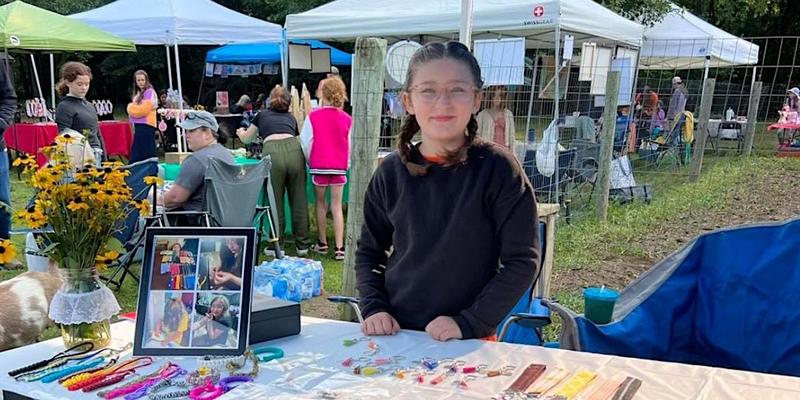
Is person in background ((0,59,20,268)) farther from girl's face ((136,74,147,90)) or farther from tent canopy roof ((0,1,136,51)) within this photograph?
girl's face ((136,74,147,90))

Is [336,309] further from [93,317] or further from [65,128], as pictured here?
[65,128]

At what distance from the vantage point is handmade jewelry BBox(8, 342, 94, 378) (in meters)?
1.55

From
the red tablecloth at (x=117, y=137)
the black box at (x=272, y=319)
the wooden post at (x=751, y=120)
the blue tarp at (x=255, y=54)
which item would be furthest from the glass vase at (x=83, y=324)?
the blue tarp at (x=255, y=54)

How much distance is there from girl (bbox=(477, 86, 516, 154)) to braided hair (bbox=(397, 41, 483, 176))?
162 inches

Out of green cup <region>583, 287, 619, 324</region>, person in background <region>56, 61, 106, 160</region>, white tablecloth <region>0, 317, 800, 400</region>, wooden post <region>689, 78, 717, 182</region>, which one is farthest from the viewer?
wooden post <region>689, 78, 717, 182</region>

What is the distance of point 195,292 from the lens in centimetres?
161

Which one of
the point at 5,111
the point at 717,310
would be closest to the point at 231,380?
the point at 717,310

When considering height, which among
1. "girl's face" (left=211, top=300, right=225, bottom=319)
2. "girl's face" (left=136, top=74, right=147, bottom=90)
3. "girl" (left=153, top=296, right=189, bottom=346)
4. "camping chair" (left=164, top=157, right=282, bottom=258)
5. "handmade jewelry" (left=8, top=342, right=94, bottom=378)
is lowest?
"camping chair" (left=164, top=157, right=282, bottom=258)

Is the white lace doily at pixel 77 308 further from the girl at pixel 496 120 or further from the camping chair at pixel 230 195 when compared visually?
the girl at pixel 496 120

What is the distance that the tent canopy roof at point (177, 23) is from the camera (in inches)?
369

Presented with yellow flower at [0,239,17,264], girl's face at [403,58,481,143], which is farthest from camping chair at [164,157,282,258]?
girl's face at [403,58,481,143]

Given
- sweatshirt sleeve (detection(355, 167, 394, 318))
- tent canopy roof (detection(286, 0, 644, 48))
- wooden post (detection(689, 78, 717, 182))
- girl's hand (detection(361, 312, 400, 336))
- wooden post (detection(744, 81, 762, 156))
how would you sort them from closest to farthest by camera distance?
girl's hand (detection(361, 312, 400, 336)) < sweatshirt sleeve (detection(355, 167, 394, 318)) < tent canopy roof (detection(286, 0, 644, 48)) < wooden post (detection(689, 78, 717, 182)) < wooden post (detection(744, 81, 762, 156))

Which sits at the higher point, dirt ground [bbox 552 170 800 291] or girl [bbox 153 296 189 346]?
girl [bbox 153 296 189 346]

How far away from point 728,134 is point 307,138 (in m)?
11.1
